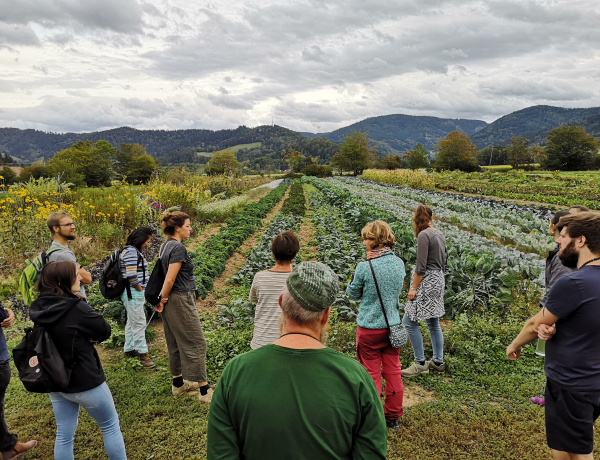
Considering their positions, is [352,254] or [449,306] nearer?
[449,306]

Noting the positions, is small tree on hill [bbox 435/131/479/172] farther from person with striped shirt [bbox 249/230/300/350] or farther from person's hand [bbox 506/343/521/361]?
person with striped shirt [bbox 249/230/300/350]

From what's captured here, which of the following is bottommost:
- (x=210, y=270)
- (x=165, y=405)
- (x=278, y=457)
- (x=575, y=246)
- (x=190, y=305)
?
(x=165, y=405)

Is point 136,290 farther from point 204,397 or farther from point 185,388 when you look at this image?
point 204,397

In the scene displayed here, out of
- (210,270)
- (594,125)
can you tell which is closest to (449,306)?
(210,270)

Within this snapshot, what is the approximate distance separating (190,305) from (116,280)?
1.09 metres

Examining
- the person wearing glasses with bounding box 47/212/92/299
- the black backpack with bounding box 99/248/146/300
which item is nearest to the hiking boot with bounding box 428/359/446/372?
the black backpack with bounding box 99/248/146/300

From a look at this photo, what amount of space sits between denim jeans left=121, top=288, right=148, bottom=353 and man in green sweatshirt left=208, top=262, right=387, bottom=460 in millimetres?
3536

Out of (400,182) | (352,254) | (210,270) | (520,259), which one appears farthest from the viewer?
(400,182)

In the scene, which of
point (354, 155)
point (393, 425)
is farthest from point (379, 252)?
point (354, 155)

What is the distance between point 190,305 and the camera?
3.64 metres

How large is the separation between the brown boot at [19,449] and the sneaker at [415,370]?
3914mm

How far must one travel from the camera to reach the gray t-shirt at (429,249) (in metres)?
3.73

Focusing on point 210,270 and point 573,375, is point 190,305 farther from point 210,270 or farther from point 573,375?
point 210,270

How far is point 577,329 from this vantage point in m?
2.05
